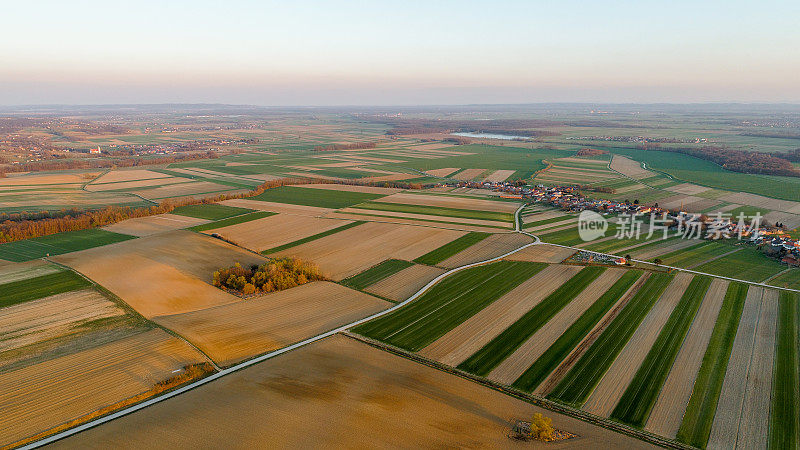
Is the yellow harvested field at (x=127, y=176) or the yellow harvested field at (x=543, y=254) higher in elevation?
the yellow harvested field at (x=127, y=176)

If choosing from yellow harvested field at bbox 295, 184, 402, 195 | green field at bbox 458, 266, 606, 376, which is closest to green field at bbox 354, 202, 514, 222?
yellow harvested field at bbox 295, 184, 402, 195

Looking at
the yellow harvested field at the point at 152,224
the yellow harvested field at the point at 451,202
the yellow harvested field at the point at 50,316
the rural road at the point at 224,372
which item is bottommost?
the rural road at the point at 224,372

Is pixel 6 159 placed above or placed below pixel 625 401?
above

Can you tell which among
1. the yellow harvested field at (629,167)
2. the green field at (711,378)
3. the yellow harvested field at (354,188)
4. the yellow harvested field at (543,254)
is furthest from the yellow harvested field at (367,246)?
the yellow harvested field at (629,167)

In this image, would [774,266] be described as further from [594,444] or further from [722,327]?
[594,444]

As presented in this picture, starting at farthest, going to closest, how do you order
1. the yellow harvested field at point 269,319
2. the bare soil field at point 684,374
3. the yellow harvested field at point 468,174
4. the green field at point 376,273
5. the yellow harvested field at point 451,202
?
the yellow harvested field at point 468,174 < the yellow harvested field at point 451,202 < the green field at point 376,273 < the yellow harvested field at point 269,319 < the bare soil field at point 684,374

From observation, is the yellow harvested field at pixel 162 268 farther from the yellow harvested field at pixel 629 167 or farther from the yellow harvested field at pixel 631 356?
the yellow harvested field at pixel 629 167

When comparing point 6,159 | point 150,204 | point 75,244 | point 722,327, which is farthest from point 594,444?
point 6,159

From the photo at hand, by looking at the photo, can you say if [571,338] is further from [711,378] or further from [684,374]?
[711,378]
